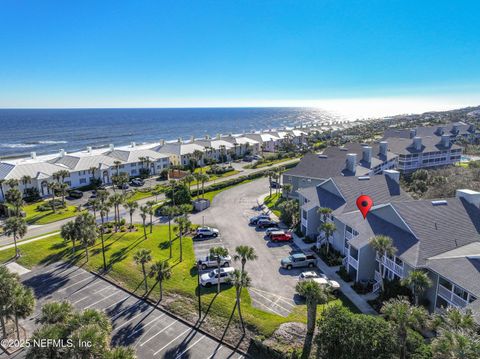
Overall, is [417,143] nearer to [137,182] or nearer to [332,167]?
[332,167]

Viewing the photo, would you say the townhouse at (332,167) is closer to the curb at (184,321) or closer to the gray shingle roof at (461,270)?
the gray shingle roof at (461,270)

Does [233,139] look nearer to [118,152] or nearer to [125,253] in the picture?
[118,152]

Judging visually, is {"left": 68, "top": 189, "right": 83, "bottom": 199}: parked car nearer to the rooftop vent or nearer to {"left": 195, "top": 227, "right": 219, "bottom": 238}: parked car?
{"left": 195, "top": 227, "right": 219, "bottom": 238}: parked car

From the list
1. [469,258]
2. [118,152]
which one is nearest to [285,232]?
[469,258]

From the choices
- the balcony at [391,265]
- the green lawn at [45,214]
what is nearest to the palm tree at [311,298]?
the balcony at [391,265]

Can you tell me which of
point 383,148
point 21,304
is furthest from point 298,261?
point 383,148
